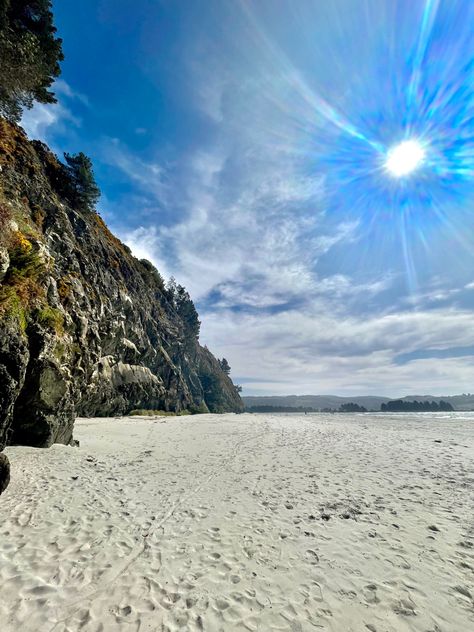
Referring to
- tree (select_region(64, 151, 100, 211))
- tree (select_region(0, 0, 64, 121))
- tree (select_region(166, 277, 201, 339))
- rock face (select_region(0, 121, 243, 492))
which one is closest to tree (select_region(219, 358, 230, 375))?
tree (select_region(166, 277, 201, 339))

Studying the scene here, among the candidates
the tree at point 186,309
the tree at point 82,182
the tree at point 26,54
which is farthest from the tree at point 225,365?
the tree at point 26,54

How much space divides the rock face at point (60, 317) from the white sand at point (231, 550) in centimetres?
297

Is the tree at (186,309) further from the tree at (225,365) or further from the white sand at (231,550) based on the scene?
the white sand at (231,550)

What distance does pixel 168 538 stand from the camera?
7.34 m

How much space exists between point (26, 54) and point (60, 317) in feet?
64.1

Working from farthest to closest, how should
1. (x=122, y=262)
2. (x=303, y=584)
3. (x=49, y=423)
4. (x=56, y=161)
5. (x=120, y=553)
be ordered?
1. (x=122, y=262)
2. (x=56, y=161)
3. (x=49, y=423)
4. (x=120, y=553)
5. (x=303, y=584)

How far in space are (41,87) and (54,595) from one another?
31820 mm

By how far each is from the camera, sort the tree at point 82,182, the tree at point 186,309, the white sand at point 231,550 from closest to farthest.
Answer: the white sand at point 231,550 → the tree at point 82,182 → the tree at point 186,309

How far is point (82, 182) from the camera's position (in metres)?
39.8

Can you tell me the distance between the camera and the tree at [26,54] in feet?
62.3

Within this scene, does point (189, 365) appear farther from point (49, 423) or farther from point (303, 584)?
point (303, 584)

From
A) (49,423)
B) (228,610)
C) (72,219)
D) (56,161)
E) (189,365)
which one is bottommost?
→ (228,610)

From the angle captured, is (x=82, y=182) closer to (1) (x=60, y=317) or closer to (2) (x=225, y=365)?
(1) (x=60, y=317)

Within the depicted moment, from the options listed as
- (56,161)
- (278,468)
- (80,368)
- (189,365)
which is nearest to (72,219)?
(56,161)
